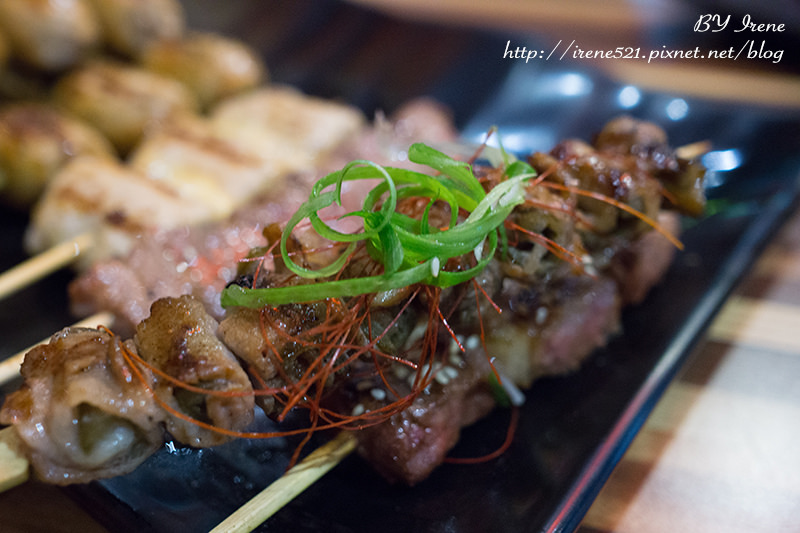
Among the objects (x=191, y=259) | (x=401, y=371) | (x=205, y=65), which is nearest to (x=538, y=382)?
(x=401, y=371)

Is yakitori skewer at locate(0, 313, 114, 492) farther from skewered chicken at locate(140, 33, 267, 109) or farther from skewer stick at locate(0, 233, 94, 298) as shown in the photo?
skewered chicken at locate(140, 33, 267, 109)

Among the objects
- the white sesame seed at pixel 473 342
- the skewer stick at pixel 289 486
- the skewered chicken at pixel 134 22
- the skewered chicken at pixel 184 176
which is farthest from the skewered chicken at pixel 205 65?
the skewer stick at pixel 289 486

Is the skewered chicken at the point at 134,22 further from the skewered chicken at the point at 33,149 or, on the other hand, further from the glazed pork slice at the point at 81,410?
the glazed pork slice at the point at 81,410

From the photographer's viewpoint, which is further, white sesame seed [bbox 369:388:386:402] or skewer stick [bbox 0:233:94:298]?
skewer stick [bbox 0:233:94:298]

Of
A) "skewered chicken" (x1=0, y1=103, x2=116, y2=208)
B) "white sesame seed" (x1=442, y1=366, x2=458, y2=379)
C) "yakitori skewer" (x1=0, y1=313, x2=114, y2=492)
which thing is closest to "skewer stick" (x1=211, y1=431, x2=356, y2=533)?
"white sesame seed" (x1=442, y1=366, x2=458, y2=379)

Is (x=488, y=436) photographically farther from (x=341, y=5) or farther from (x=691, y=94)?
(x=341, y=5)

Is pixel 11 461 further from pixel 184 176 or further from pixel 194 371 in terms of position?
pixel 184 176
